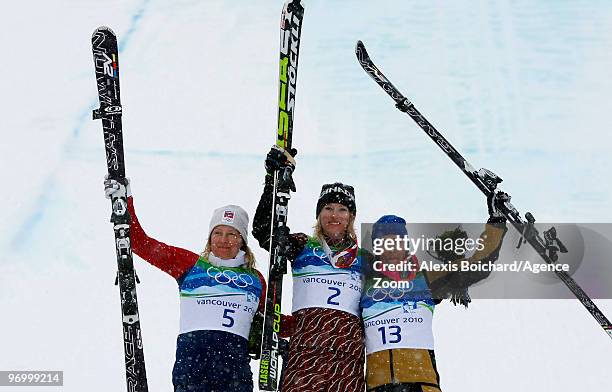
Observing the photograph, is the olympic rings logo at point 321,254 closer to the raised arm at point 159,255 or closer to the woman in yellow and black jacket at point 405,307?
the woman in yellow and black jacket at point 405,307

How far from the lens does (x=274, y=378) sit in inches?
181

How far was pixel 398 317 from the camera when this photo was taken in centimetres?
455

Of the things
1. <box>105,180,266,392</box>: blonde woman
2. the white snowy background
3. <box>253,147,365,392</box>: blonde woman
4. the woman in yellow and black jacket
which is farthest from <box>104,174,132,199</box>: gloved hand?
the white snowy background

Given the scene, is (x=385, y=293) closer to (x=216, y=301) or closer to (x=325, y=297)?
(x=325, y=297)

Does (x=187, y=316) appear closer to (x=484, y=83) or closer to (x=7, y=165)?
(x=7, y=165)

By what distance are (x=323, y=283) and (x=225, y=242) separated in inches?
25.5

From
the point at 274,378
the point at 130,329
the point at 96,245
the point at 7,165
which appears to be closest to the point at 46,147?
the point at 7,165

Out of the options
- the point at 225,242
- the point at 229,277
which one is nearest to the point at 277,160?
the point at 225,242

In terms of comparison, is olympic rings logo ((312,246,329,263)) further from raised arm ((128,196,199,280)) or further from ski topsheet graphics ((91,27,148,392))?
ski topsheet graphics ((91,27,148,392))

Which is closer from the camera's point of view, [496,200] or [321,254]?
[321,254]

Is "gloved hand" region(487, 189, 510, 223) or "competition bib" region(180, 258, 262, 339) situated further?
"gloved hand" region(487, 189, 510, 223)

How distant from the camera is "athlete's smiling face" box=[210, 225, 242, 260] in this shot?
4.80 metres

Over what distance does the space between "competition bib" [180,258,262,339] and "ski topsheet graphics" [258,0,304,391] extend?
118mm

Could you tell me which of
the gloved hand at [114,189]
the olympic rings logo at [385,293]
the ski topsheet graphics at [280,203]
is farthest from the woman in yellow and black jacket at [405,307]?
the gloved hand at [114,189]
